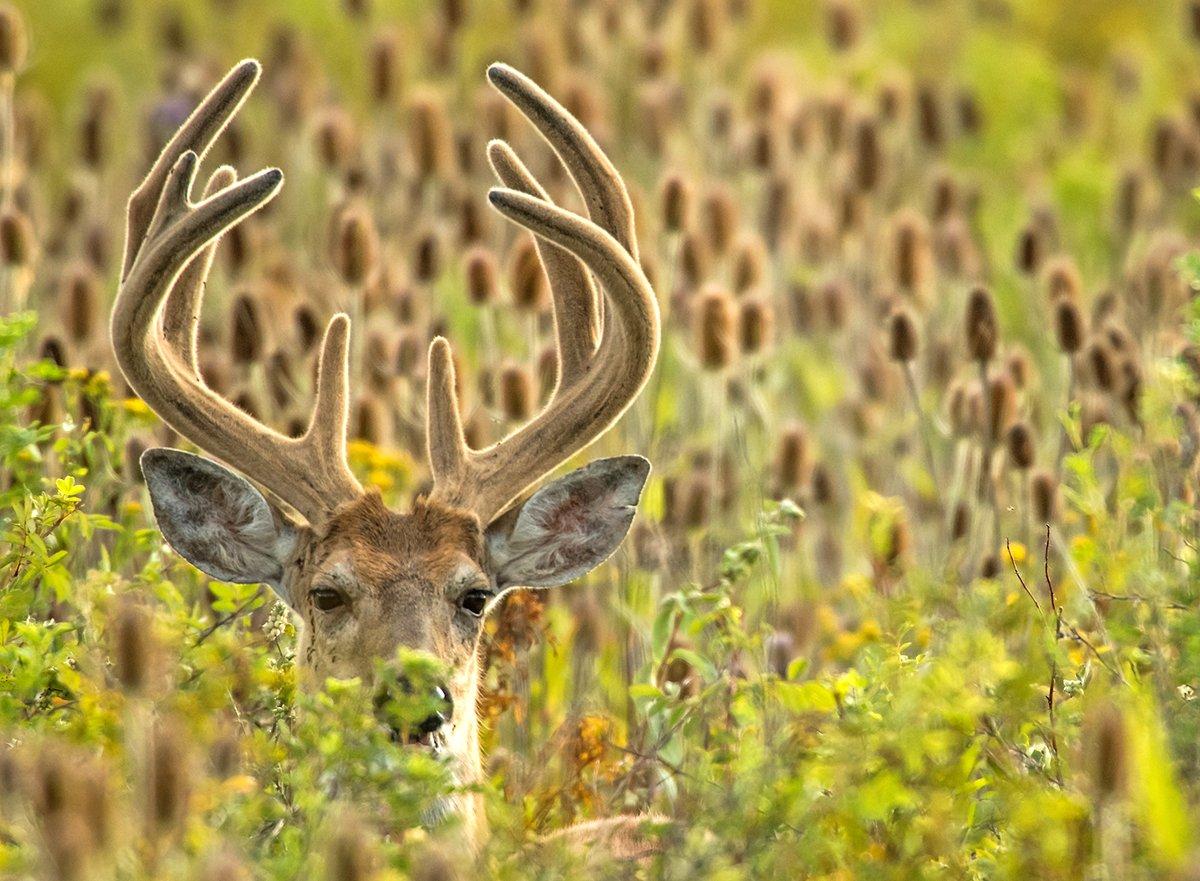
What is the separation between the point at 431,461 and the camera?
6.85 metres

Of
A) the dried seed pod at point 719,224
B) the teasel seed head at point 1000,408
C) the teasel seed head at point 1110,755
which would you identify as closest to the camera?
the teasel seed head at point 1110,755

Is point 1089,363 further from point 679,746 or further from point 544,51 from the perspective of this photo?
point 544,51

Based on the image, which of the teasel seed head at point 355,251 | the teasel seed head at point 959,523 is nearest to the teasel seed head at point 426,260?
the teasel seed head at point 355,251

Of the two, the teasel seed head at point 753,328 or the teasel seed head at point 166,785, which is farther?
the teasel seed head at point 753,328

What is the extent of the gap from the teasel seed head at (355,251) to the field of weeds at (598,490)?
0.09ft

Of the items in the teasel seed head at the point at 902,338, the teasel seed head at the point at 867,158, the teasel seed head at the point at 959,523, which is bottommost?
the teasel seed head at the point at 959,523

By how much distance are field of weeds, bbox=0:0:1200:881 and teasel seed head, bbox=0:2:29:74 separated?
0.17 feet

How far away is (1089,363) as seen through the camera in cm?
983

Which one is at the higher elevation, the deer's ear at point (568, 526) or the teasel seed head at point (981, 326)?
the teasel seed head at point (981, 326)

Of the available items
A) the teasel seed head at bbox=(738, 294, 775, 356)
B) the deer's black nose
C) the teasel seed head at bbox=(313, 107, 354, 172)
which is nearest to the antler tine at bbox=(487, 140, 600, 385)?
the deer's black nose

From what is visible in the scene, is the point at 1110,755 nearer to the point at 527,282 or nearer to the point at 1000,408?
the point at 1000,408

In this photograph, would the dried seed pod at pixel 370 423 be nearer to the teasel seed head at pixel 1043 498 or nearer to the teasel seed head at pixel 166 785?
the teasel seed head at pixel 1043 498

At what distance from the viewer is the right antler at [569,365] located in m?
6.62

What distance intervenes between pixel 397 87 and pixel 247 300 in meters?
4.47
